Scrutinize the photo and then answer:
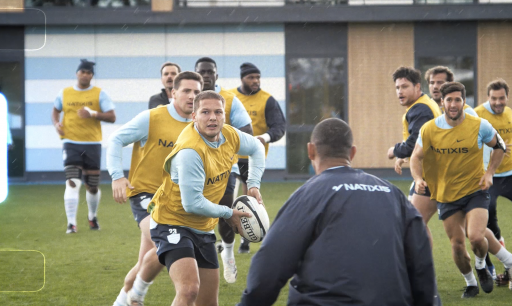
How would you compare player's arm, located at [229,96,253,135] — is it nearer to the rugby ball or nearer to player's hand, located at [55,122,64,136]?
the rugby ball

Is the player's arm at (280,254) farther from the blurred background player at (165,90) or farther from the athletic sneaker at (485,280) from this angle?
the blurred background player at (165,90)

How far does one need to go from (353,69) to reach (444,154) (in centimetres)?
1322

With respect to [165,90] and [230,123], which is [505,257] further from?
[165,90]

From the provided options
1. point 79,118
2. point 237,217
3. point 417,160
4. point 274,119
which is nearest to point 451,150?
point 417,160

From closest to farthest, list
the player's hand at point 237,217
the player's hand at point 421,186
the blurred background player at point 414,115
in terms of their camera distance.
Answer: the player's hand at point 237,217 < the player's hand at point 421,186 < the blurred background player at point 414,115

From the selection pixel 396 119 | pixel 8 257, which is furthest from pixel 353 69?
pixel 8 257

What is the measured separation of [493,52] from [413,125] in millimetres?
13710

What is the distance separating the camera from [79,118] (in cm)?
1039

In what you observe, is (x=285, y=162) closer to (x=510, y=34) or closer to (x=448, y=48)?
(x=448, y=48)

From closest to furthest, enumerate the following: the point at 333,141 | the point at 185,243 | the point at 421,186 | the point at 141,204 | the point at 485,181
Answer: the point at 333,141
the point at 185,243
the point at 141,204
the point at 421,186
the point at 485,181

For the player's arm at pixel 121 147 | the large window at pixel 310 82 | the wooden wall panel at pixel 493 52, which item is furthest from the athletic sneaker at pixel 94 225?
the wooden wall panel at pixel 493 52

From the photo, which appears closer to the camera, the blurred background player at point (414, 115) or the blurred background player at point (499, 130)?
the blurred background player at point (414, 115)

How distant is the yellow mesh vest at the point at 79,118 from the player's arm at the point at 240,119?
13.5 feet

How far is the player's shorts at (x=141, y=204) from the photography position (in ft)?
17.6
